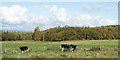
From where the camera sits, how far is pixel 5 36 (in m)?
85.1

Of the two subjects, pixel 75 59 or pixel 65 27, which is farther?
pixel 65 27

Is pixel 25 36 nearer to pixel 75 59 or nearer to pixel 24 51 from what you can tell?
pixel 24 51

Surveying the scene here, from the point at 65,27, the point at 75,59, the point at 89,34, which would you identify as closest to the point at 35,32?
the point at 65,27

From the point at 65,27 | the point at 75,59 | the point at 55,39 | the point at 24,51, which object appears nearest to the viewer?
the point at 75,59

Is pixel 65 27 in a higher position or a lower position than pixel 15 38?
higher

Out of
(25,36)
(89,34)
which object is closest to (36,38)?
(25,36)

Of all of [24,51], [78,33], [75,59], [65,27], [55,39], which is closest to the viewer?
[75,59]

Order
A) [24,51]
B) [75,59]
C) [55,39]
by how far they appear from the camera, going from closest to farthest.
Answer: [75,59]
[24,51]
[55,39]

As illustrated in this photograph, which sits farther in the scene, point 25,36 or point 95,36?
point 25,36

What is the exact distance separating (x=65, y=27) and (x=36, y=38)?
19396mm

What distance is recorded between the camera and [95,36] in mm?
78812

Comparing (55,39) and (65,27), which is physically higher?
(65,27)

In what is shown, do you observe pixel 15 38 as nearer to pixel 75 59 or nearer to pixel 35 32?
pixel 35 32

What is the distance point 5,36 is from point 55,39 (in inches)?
1083
